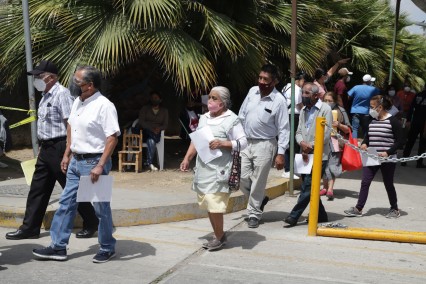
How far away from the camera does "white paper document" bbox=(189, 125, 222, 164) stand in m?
5.84

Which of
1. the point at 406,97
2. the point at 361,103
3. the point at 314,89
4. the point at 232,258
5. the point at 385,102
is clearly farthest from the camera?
the point at 406,97

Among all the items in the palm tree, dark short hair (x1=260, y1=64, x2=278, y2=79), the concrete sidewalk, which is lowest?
the concrete sidewalk

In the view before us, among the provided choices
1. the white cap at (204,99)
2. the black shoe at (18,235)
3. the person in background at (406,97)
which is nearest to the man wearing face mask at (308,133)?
the black shoe at (18,235)

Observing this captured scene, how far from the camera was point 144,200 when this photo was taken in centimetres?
763

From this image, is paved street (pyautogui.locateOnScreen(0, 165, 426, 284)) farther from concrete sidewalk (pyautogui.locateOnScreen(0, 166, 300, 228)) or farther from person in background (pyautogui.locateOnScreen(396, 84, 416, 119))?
person in background (pyautogui.locateOnScreen(396, 84, 416, 119))

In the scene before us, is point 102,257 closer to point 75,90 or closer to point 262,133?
point 75,90

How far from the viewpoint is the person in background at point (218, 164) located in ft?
19.1

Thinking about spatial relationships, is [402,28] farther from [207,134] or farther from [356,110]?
[207,134]

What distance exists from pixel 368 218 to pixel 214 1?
495 cm

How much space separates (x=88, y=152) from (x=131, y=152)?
15.2 feet

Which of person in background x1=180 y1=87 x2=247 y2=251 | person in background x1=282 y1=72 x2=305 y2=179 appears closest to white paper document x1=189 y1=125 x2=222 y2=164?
person in background x1=180 y1=87 x2=247 y2=251

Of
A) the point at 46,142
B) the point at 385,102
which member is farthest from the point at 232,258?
the point at 385,102

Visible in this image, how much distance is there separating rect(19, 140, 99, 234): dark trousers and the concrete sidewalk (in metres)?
0.46

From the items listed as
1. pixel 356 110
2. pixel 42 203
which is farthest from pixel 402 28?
pixel 42 203
